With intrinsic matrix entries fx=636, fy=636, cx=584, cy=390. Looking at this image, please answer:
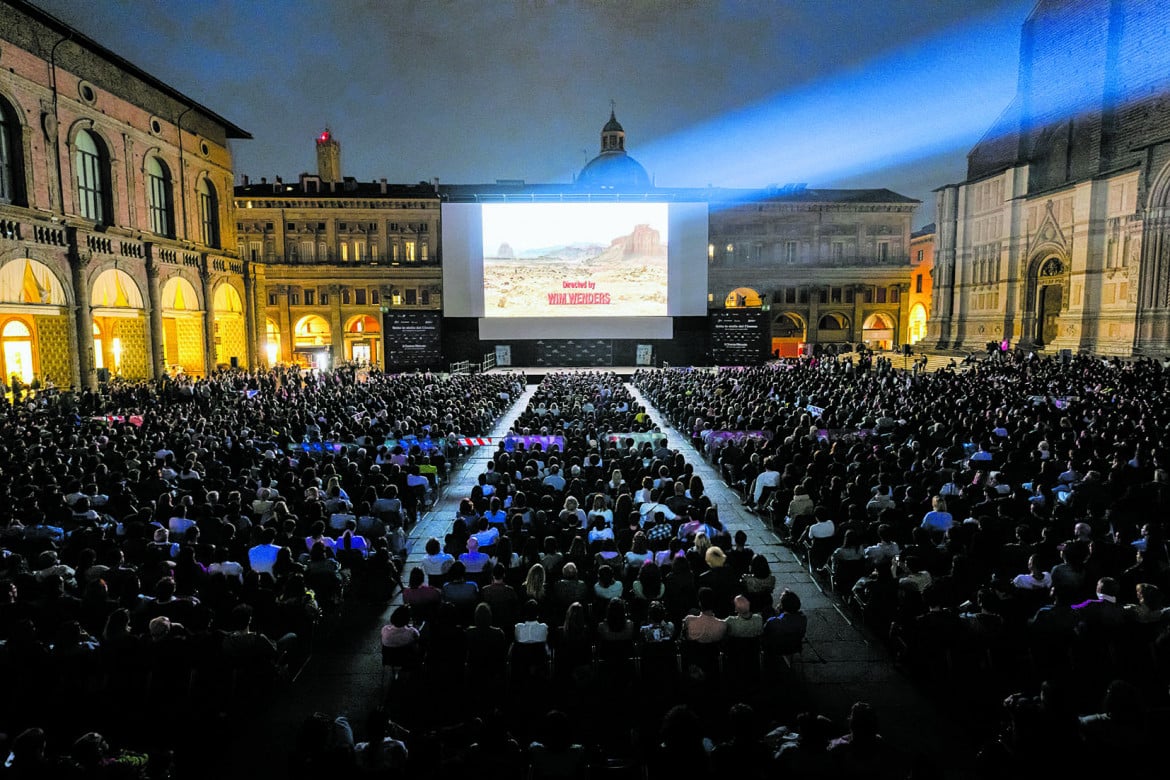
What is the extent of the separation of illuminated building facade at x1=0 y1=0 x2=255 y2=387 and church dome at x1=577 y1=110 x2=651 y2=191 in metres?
31.9

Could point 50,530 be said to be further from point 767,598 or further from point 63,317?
point 63,317

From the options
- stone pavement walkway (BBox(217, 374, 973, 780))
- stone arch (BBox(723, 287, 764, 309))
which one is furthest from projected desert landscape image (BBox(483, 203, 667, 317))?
stone pavement walkway (BBox(217, 374, 973, 780))

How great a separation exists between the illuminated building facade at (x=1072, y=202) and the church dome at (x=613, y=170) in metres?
26.8

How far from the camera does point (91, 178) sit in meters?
27.1

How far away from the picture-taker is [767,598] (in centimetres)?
635

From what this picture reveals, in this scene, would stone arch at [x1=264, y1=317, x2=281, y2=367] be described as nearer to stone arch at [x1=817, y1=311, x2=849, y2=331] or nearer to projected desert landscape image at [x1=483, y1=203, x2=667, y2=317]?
projected desert landscape image at [x1=483, y1=203, x2=667, y2=317]

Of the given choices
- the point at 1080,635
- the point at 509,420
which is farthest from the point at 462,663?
the point at 509,420

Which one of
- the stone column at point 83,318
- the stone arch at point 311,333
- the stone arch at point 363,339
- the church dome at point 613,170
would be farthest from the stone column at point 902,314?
Answer: the stone column at point 83,318

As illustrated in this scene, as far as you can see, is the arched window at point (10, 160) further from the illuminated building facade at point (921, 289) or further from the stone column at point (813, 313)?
the illuminated building facade at point (921, 289)

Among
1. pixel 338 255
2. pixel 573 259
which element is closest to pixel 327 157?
pixel 338 255

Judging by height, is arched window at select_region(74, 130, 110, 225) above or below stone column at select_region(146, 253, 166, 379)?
above

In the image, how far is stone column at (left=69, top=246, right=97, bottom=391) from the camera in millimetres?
24672

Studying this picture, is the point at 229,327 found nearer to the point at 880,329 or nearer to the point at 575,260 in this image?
the point at 575,260

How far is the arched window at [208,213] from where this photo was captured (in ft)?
113
